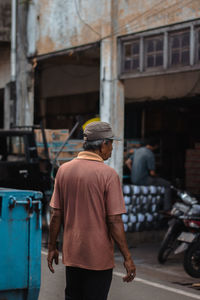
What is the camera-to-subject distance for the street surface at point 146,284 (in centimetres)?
667

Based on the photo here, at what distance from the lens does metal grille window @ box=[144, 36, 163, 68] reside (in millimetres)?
10477

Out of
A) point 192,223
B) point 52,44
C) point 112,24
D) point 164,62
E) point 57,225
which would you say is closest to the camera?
point 57,225

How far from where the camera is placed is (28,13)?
14.4 metres

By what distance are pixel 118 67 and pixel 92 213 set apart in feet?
25.5

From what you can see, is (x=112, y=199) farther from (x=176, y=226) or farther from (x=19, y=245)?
(x=176, y=226)

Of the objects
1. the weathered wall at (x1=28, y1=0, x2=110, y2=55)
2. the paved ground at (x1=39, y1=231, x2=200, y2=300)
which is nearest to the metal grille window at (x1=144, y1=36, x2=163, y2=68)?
the weathered wall at (x1=28, y1=0, x2=110, y2=55)

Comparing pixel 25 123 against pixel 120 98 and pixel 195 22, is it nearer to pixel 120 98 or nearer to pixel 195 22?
pixel 120 98

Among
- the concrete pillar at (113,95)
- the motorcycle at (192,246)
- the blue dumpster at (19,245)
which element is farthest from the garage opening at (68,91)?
the blue dumpster at (19,245)

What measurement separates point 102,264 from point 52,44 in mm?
10255

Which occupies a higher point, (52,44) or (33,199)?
(52,44)

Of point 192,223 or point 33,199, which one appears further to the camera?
point 192,223

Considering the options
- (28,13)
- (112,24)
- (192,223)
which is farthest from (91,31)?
(192,223)

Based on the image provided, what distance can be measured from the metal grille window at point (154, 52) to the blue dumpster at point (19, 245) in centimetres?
666

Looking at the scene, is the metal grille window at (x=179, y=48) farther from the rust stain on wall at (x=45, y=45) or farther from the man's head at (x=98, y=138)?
the man's head at (x=98, y=138)
